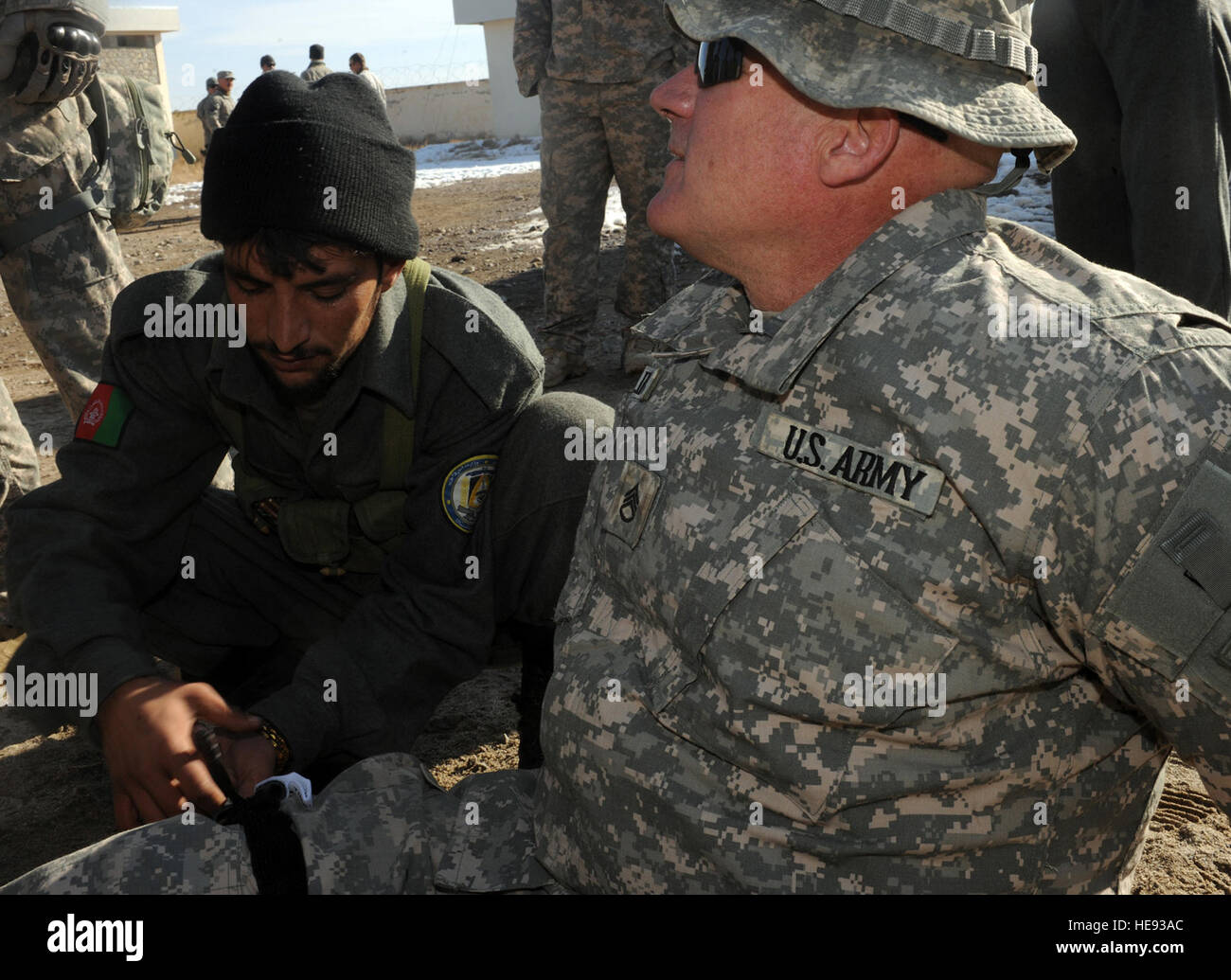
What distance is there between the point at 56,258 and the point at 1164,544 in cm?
346

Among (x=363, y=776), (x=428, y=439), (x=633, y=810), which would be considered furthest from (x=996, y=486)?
(x=428, y=439)

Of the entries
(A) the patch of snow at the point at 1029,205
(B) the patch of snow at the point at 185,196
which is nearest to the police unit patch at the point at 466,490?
(A) the patch of snow at the point at 1029,205

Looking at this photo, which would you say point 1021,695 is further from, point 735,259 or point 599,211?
point 599,211

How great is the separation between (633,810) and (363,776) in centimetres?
51

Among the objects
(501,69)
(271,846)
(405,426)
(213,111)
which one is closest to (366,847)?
(271,846)

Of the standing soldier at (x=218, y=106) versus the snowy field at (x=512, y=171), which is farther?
the standing soldier at (x=218, y=106)

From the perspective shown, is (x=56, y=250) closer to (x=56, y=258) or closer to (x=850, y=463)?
(x=56, y=258)

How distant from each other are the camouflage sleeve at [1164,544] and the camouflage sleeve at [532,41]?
4927 mm

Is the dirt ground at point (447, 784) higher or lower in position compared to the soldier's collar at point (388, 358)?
lower

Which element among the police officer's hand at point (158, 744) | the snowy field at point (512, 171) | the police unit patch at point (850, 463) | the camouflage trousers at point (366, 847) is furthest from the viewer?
the snowy field at point (512, 171)

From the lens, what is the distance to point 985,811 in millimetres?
1232

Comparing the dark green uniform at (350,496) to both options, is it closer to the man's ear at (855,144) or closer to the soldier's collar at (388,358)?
the soldier's collar at (388,358)

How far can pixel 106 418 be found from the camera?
7.17 feet

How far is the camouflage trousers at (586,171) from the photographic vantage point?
17.5ft
